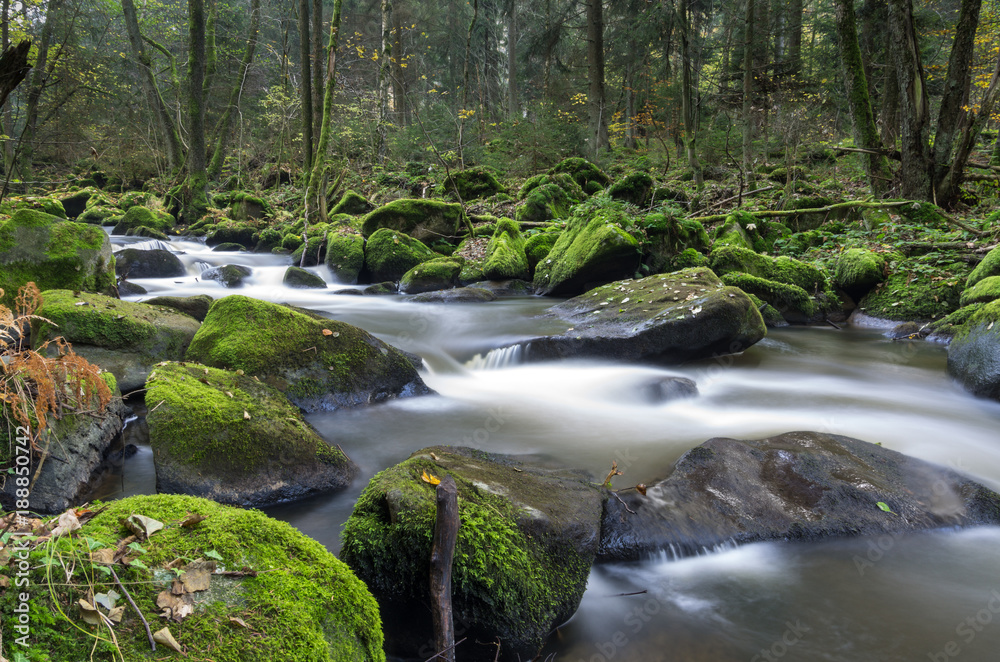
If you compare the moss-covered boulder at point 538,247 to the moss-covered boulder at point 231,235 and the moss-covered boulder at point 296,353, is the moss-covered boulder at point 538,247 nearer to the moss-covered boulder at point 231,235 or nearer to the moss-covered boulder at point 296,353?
the moss-covered boulder at point 296,353

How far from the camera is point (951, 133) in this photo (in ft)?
36.2

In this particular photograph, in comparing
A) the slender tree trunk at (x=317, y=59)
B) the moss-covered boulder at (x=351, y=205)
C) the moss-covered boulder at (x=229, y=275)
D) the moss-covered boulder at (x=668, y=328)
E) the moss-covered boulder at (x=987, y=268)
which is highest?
the slender tree trunk at (x=317, y=59)

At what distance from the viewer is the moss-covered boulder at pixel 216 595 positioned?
4.48ft

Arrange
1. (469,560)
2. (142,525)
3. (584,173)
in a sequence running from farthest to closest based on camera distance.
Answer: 1. (584,173)
2. (469,560)
3. (142,525)

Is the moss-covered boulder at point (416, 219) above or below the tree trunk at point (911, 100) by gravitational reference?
below

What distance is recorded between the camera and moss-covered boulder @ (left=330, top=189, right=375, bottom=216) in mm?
16938

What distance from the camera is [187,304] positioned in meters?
6.97

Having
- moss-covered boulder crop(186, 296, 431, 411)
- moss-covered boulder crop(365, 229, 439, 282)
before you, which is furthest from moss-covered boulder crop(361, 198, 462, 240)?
moss-covered boulder crop(186, 296, 431, 411)

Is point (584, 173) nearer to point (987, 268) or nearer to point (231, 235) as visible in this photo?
point (231, 235)

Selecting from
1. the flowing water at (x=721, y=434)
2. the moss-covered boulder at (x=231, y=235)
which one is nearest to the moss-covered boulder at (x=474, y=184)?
the moss-covered boulder at (x=231, y=235)

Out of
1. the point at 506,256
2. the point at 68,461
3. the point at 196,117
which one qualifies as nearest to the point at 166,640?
the point at 68,461

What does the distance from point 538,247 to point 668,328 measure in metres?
5.56

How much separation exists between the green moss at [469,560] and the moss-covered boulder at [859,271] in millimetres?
9288

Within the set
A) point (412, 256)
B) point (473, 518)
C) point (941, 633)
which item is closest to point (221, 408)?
point (473, 518)
